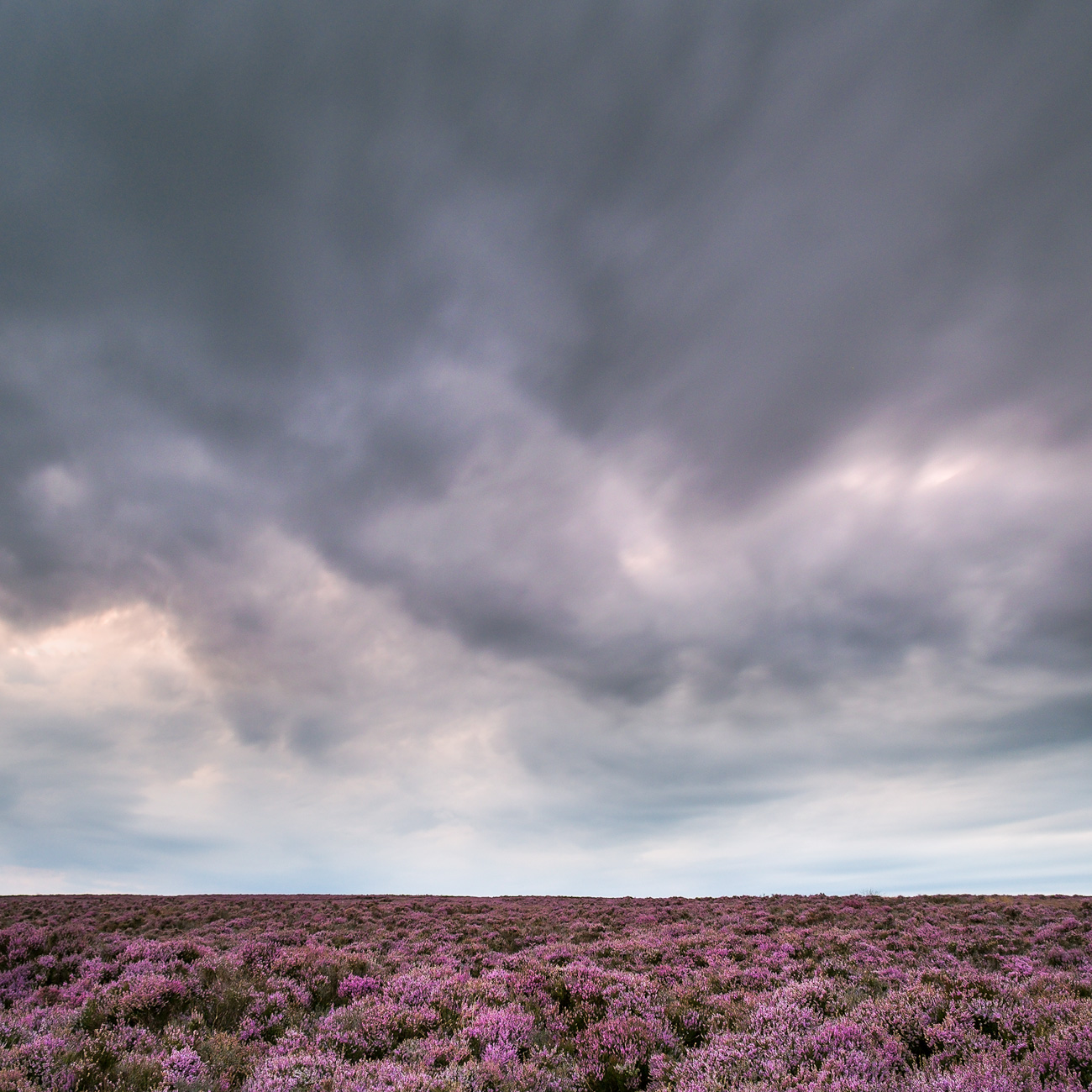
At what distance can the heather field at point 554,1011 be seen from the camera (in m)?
6.83

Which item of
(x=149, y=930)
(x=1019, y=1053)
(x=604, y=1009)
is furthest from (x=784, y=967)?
(x=149, y=930)

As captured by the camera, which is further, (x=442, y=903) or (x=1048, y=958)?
(x=442, y=903)

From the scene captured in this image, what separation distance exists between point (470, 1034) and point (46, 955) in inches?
526

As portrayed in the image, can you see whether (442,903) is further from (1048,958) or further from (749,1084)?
(749,1084)

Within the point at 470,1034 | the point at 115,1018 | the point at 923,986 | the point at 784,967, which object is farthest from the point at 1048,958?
the point at 115,1018

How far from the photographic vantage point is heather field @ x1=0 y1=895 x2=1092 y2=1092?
683 cm

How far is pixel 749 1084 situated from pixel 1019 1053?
393 cm

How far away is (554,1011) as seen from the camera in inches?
388

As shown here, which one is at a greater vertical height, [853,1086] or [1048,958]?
Result: [853,1086]

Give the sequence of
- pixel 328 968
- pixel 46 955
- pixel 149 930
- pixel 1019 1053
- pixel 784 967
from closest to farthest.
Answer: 1. pixel 1019 1053
2. pixel 328 968
3. pixel 784 967
4. pixel 46 955
5. pixel 149 930

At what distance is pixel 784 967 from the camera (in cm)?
1324

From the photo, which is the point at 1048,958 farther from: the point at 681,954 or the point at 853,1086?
the point at 853,1086

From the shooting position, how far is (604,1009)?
32.6 ft

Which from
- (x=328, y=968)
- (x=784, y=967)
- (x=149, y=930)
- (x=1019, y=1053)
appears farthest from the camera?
(x=149, y=930)
